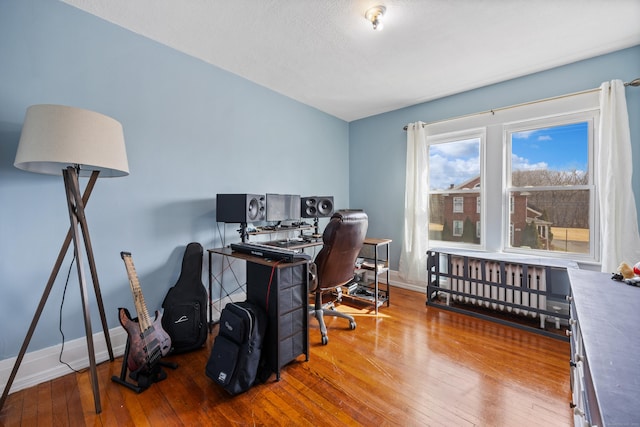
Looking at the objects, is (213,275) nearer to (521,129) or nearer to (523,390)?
(523,390)

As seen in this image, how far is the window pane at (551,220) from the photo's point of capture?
100 inches

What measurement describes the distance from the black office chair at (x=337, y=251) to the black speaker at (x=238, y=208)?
75 centimetres

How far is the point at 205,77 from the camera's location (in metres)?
2.45

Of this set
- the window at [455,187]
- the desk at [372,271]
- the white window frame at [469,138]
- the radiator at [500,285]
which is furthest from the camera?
the window at [455,187]

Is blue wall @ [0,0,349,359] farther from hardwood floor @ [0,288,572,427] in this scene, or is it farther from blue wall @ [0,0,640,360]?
hardwood floor @ [0,288,572,427]

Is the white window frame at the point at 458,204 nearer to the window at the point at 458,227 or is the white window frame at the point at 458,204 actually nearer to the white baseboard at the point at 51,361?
the window at the point at 458,227

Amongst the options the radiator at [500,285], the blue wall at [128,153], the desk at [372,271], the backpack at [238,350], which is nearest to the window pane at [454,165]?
the radiator at [500,285]

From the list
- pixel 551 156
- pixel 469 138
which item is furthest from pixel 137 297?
pixel 551 156

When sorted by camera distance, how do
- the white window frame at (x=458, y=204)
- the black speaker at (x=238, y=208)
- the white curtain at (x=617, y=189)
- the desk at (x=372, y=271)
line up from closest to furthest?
the white curtain at (x=617, y=189), the black speaker at (x=238, y=208), the desk at (x=372, y=271), the white window frame at (x=458, y=204)

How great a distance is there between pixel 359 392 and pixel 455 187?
2719 mm

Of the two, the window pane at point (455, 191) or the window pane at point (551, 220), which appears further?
the window pane at point (455, 191)

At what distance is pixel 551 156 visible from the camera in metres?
2.69

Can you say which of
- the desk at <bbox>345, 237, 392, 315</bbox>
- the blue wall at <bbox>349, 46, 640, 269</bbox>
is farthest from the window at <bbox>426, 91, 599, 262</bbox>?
the desk at <bbox>345, 237, 392, 315</bbox>

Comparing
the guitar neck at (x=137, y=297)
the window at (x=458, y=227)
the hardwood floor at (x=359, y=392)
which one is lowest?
the hardwood floor at (x=359, y=392)
